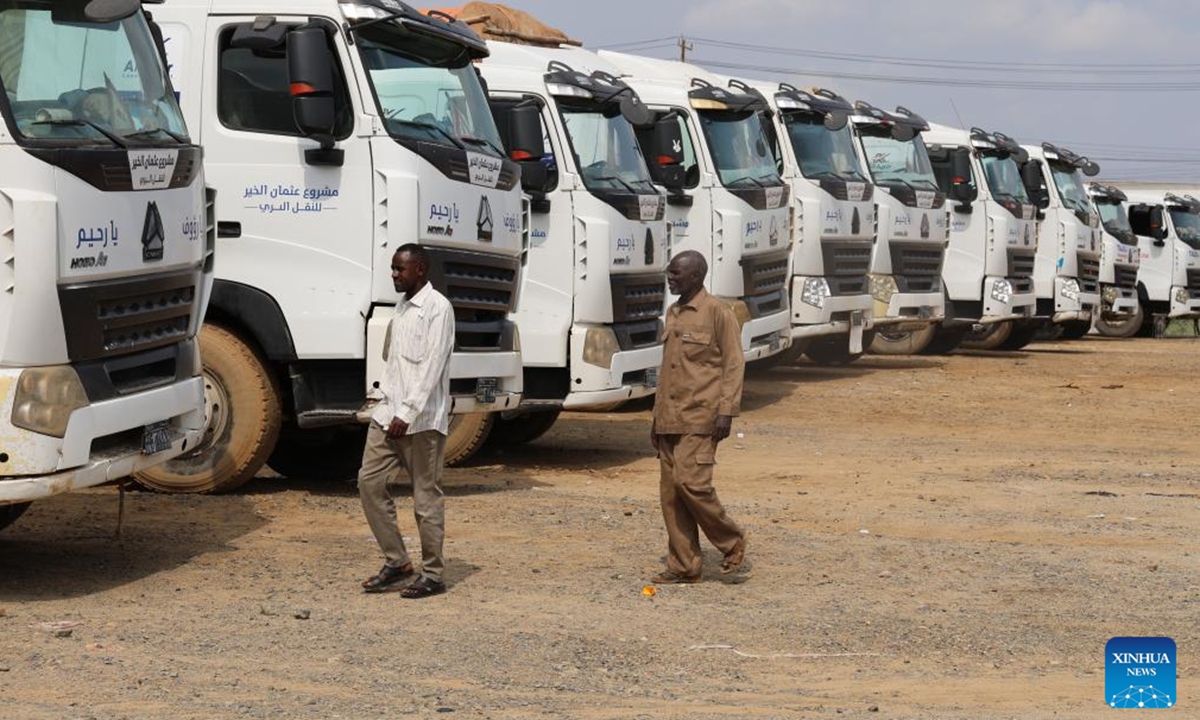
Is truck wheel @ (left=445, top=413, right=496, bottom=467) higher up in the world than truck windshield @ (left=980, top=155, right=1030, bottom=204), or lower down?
lower down

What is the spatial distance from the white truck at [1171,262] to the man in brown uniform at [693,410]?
84.7 ft

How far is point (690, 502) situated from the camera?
9.20m

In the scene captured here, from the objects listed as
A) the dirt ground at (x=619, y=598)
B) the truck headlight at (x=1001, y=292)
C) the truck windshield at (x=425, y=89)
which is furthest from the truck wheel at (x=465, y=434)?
the truck headlight at (x=1001, y=292)

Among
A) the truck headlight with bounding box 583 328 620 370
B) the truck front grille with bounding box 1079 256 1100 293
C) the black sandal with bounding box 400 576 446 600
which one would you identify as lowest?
the truck front grille with bounding box 1079 256 1100 293

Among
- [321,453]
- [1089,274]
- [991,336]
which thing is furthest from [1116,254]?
[321,453]

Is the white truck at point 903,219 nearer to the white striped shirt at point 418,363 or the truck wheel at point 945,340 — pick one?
the truck wheel at point 945,340

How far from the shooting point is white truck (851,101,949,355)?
870 inches

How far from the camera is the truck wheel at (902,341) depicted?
26688 millimetres

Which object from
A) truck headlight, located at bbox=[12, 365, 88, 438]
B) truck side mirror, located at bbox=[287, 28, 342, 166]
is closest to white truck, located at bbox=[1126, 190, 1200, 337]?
truck side mirror, located at bbox=[287, 28, 342, 166]

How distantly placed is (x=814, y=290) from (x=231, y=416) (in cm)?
943

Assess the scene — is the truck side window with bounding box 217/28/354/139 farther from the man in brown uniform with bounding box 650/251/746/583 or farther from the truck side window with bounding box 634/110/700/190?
the truck side window with bounding box 634/110/700/190

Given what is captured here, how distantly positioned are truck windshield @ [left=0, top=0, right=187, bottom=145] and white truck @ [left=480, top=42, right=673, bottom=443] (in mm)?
4025

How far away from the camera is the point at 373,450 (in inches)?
348

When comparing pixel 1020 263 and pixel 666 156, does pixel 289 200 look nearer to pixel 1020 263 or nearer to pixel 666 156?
pixel 666 156
